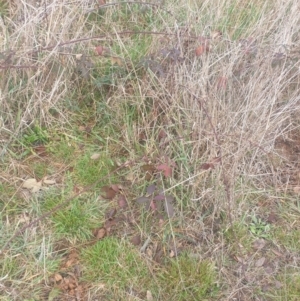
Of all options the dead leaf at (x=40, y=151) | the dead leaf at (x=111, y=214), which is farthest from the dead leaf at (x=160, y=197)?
the dead leaf at (x=40, y=151)

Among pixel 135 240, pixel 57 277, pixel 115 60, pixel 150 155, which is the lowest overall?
pixel 57 277

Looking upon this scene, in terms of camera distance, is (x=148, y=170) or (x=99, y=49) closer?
(x=148, y=170)

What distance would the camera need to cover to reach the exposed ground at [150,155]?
2188 mm

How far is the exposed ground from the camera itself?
2.19 m

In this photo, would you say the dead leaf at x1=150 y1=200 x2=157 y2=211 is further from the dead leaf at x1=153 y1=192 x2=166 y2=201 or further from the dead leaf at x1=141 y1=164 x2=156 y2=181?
the dead leaf at x1=141 y1=164 x2=156 y2=181

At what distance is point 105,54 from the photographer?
2.67m

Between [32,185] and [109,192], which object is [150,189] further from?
[32,185]

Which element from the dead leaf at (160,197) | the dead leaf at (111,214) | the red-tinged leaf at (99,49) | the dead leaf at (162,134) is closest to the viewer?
the dead leaf at (160,197)

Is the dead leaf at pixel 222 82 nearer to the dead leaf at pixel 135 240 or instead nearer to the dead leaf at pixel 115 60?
the dead leaf at pixel 115 60

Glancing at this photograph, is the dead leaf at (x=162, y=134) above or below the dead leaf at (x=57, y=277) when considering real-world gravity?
above

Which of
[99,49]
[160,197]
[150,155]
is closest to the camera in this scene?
[160,197]

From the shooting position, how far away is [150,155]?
2.45 metres

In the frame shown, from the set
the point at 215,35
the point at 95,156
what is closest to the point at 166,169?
the point at 95,156

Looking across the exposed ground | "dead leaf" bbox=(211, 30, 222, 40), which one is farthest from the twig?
"dead leaf" bbox=(211, 30, 222, 40)
